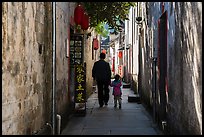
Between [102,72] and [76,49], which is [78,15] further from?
[102,72]

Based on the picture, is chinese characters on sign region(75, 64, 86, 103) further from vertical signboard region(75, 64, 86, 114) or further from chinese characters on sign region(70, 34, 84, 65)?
chinese characters on sign region(70, 34, 84, 65)

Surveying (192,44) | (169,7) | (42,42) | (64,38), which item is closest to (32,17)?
(42,42)

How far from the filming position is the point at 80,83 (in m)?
11.8

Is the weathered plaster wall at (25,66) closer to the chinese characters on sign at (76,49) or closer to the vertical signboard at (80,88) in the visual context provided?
the vertical signboard at (80,88)

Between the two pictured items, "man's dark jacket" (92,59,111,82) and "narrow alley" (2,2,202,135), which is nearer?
"narrow alley" (2,2,202,135)

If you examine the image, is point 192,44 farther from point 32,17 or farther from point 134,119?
point 134,119

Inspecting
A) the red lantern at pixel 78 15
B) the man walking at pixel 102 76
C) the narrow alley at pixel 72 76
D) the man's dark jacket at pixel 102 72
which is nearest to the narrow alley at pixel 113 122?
the narrow alley at pixel 72 76

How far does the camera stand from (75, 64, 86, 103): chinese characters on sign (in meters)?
11.8

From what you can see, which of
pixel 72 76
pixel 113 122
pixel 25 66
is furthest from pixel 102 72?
pixel 25 66

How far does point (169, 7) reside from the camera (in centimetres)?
803

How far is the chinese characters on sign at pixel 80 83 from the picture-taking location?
11773mm

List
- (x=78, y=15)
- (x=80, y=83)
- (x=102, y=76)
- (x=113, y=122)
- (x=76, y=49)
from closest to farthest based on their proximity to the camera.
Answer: (x=113, y=122) → (x=80, y=83) → (x=76, y=49) → (x=78, y=15) → (x=102, y=76)

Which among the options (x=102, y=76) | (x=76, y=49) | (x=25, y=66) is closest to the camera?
(x=25, y=66)

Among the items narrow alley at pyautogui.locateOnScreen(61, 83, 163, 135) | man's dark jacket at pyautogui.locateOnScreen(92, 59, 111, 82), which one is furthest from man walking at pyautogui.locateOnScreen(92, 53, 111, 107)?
narrow alley at pyautogui.locateOnScreen(61, 83, 163, 135)
